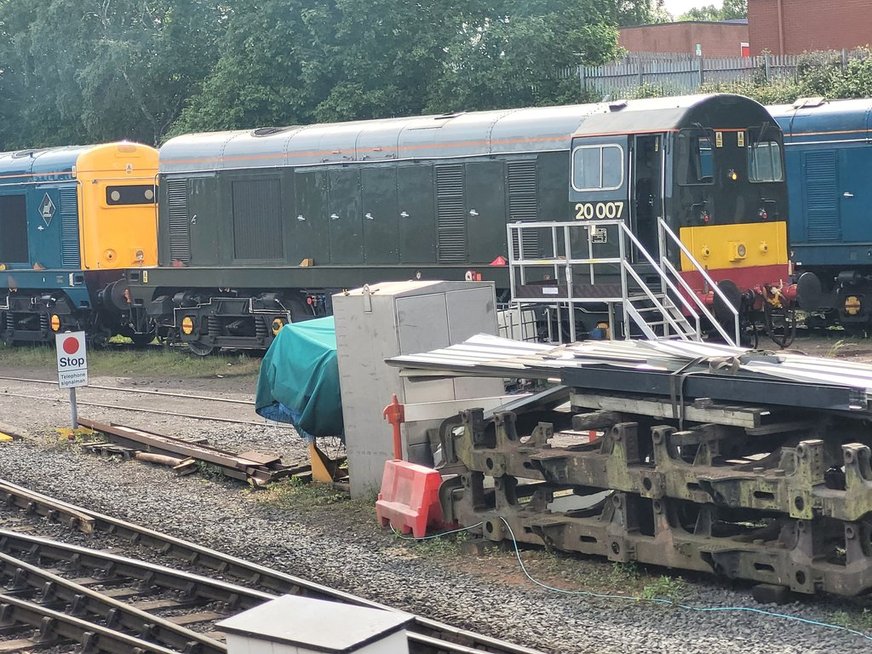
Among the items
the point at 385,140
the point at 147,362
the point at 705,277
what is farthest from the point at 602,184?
the point at 147,362

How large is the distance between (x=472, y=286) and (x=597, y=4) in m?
23.0

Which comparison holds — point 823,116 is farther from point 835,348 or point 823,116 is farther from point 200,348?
point 200,348

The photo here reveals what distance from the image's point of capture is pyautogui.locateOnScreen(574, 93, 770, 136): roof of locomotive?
16234 mm

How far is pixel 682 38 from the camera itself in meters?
53.6

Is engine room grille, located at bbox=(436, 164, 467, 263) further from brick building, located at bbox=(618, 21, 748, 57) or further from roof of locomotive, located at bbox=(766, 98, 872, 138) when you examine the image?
brick building, located at bbox=(618, 21, 748, 57)

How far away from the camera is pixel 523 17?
103 feet

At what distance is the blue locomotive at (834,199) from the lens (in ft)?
65.9

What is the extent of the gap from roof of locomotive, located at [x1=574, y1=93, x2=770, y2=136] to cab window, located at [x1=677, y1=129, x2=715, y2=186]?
0.14 metres

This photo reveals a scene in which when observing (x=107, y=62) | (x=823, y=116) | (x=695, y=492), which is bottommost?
(x=695, y=492)

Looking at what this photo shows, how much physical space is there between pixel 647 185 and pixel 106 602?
9747mm

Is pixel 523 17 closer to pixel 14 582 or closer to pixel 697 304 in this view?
pixel 697 304

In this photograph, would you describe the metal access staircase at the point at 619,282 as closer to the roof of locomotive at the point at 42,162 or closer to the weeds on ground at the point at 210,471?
the weeds on ground at the point at 210,471

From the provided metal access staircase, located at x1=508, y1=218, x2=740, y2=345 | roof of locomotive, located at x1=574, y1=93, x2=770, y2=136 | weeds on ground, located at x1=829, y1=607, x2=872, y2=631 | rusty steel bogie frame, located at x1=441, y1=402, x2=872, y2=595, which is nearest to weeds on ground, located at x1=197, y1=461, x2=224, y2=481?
rusty steel bogie frame, located at x1=441, y1=402, x2=872, y2=595

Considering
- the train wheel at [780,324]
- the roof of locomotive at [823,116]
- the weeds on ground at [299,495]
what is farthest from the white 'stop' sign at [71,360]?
the roof of locomotive at [823,116]
